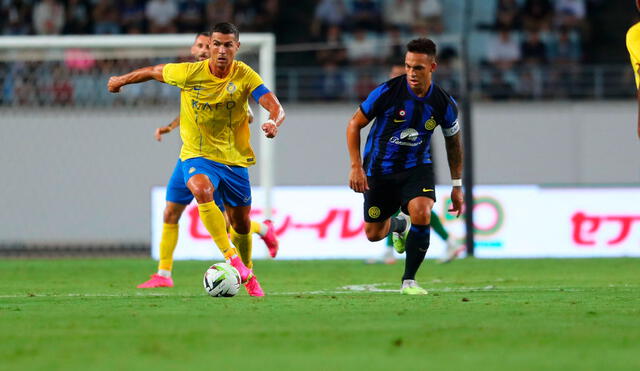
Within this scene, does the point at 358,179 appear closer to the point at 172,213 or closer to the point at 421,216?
the point at 421,216

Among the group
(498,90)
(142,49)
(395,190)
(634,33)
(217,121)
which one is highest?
(634,33)

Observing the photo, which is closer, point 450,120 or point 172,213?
point 450,120

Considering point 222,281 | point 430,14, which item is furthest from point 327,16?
point 222,281

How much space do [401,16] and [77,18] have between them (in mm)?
5801

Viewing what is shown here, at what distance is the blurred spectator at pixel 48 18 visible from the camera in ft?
66.9

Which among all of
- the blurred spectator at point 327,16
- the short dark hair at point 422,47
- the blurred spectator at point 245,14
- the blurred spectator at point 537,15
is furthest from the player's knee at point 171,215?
the blurred spectator at point 537,15

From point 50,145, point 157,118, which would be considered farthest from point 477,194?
point 50,145

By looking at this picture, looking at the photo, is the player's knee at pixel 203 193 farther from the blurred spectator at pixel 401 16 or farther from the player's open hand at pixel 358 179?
the blurred spectator at pixel 401 16

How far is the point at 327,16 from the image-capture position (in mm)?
20844

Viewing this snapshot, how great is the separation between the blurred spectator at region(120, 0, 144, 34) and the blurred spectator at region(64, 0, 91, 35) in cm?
63

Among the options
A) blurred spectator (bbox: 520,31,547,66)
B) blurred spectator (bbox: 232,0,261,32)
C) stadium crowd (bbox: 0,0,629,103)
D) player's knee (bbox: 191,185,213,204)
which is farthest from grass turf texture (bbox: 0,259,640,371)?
blurred spectator (bbox: 232,0,261,32)

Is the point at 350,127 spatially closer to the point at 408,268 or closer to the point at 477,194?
the point at 408,268

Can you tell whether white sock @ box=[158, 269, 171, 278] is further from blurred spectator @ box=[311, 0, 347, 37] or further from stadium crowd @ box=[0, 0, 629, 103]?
blurred spectator @ box=[311, 0, 347, 37]

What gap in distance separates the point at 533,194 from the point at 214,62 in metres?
7.74
